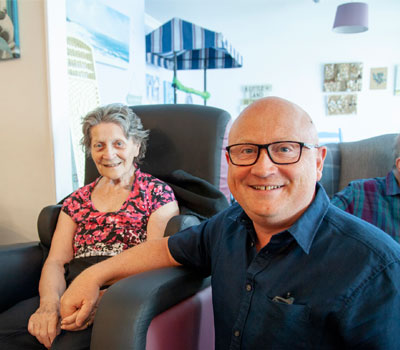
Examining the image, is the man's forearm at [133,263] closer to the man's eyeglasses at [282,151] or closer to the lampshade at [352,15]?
the man's eyeglasses at [282,151]

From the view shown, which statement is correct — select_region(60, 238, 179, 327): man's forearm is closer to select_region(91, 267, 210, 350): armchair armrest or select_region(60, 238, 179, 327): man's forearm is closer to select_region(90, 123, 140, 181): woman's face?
select_region(91, 267, 210, 350): armchair armrest

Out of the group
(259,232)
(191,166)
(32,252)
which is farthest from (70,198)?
(259,232)

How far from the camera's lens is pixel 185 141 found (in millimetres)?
1615

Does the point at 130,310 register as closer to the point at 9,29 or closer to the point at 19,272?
the point at 19,272

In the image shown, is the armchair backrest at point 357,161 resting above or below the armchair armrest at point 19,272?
above

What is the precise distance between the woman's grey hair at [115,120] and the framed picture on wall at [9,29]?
2.53 ft

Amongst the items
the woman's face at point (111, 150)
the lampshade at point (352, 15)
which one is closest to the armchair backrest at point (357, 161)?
the woman's face at point (111, 150)

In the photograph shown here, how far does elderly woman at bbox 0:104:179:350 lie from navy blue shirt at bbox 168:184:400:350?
566 mm

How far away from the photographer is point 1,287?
1.31 m

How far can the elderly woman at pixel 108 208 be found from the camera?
136cm

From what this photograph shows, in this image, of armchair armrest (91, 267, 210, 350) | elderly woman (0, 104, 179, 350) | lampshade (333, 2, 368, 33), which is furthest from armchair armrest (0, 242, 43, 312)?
lampshade (333, 2, 368, 33)

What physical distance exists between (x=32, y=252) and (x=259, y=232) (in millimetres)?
1022

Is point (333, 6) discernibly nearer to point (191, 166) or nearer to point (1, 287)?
point (191, 166)

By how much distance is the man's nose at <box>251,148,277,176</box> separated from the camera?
0.75 metres
